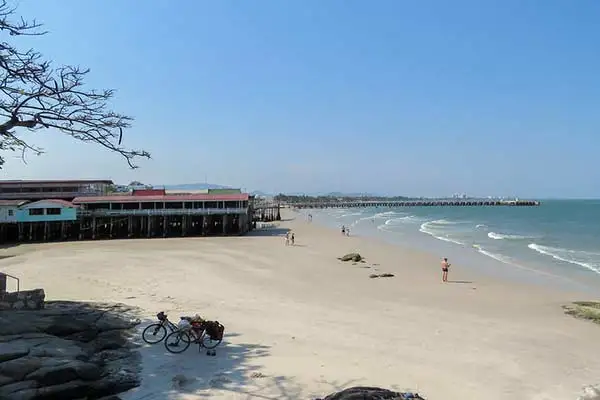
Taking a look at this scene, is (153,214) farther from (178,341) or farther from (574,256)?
(178,341)

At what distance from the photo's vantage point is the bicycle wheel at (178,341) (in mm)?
10078

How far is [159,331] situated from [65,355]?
308cm

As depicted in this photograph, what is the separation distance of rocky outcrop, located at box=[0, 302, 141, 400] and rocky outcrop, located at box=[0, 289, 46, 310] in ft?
1.90

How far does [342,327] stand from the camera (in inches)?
519

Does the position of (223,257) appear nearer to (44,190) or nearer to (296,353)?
(296,353)

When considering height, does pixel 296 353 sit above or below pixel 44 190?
below

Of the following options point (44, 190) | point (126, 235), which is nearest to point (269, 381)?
point (126, 235)

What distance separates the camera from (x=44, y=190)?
2181 inches

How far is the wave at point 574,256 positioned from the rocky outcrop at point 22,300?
2792cm

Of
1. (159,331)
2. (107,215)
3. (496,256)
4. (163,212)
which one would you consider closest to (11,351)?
(159,331)

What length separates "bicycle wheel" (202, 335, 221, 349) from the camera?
33.8ft

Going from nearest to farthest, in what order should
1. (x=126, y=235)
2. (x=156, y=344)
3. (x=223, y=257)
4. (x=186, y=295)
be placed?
1. (x=156, y=344)
2. (x=186, y=295)
3. (x=223, y=257)
4. (x=126, y=235)

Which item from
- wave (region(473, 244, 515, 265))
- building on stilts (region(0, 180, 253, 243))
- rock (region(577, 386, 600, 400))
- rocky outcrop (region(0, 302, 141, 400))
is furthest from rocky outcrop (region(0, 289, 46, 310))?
building on stilts (region(0, 180, 253, 243))

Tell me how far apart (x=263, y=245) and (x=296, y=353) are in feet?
97.1
